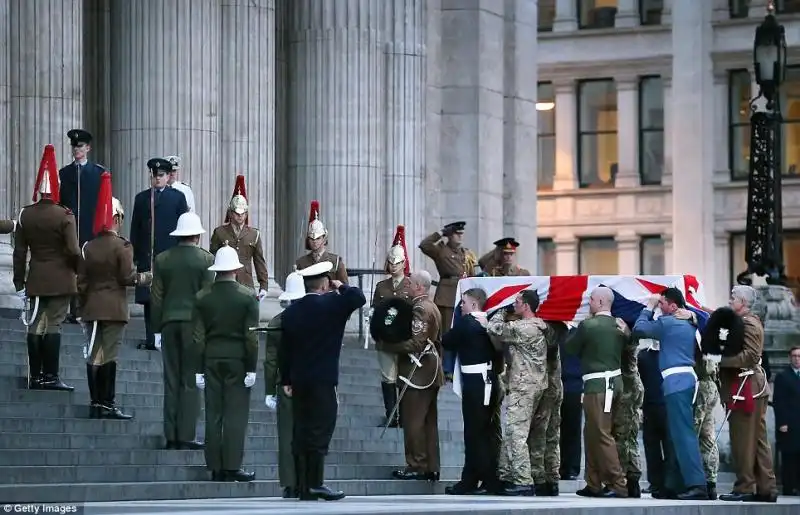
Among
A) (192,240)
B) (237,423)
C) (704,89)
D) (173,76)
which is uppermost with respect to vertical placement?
(704,89)

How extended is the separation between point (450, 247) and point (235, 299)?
9.86 metres

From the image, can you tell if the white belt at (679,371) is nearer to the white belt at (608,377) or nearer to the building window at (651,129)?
the white belt at (608,377)

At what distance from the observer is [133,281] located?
2277 centimetres

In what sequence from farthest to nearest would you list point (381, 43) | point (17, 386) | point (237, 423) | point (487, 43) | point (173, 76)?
point (487, 43) < point (381, 43) < point (173, 76) < point (17, 386) < point (237, 423)

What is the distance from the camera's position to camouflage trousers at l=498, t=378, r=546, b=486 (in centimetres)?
2266

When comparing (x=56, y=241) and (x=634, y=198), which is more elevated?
(x=634, y=198)

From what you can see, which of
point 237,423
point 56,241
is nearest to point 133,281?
point 56,241

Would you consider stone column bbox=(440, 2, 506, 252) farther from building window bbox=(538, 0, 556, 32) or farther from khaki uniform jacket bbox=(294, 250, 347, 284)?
building window bbox=(538, 0, 556, 32)

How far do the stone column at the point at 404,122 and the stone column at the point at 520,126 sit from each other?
3157 mm

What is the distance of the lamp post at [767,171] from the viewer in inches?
1395

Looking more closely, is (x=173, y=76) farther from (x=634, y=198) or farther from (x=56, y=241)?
(x=634, y=198)

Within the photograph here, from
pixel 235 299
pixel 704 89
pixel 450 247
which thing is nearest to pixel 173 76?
pixel 450 247

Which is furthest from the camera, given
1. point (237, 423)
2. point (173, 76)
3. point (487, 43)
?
point (487, 43)

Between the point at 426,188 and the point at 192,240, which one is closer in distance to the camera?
the point at 192,240
